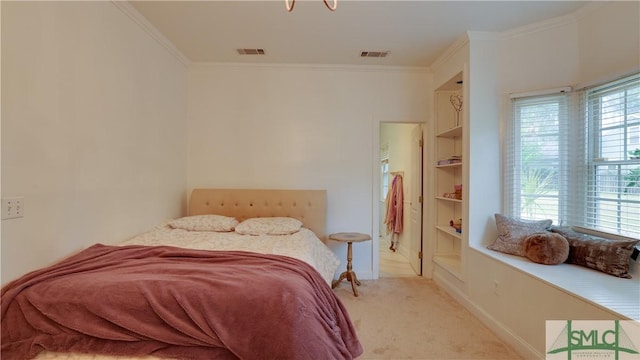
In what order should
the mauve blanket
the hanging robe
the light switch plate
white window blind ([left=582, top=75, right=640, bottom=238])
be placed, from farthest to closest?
the hanging robe
white window blind ([left=582, top=75, right=640, bottom=238])
the light switch plate
the mauve blanket

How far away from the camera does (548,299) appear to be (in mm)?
1918

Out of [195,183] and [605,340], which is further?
[195,183]

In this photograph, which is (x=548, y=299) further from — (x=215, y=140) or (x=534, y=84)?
(x=215, y=140)

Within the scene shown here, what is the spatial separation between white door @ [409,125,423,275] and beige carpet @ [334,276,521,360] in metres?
0.58

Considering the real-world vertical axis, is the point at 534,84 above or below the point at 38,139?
above

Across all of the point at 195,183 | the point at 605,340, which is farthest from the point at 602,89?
the point at 195,183

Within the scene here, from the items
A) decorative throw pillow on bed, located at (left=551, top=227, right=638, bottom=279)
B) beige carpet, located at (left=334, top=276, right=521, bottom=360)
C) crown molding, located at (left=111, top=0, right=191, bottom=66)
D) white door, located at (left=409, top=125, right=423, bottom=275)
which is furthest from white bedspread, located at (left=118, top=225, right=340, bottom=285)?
decorative throw pillow on bed, located at (left=551, top=227, right=638, bottom=279)

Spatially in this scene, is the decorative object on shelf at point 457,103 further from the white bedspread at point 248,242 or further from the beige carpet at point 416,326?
the white bedspread at point 248,242

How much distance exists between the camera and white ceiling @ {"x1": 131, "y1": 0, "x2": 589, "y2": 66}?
8.02ft

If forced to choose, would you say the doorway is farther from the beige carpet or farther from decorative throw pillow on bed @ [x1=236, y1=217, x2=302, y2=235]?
decorative throw pillow on bed @ [x1=236, y1=217, x2=302, y2=235]

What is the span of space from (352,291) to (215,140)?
241cm

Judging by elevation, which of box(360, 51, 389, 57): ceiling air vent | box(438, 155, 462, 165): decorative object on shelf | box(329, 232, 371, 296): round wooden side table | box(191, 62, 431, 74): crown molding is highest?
box(360, 51, 389, 57): ceiling air vent

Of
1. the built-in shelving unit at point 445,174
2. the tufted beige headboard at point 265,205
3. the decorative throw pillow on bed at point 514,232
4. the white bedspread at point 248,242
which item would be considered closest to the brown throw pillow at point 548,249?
the decorative throw pillow on bed at point 514,232

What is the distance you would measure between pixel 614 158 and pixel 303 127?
2875 millimetres
